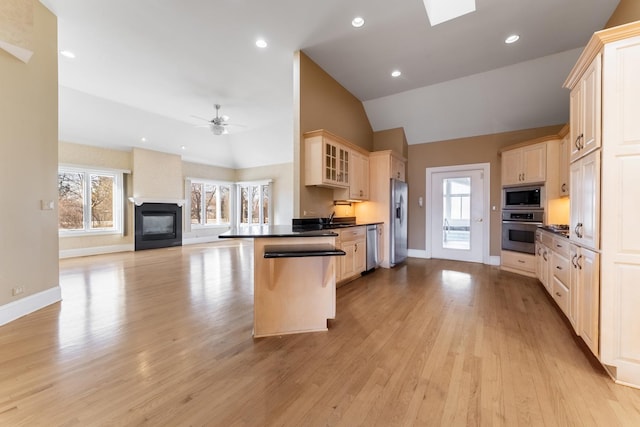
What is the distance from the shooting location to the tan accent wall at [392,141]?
19.4ft

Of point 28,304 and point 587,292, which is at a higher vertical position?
point 587,292

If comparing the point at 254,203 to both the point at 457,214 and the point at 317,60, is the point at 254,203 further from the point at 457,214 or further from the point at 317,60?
the point at 457,214

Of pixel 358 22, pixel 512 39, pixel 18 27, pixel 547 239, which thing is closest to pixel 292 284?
pixel 358 22

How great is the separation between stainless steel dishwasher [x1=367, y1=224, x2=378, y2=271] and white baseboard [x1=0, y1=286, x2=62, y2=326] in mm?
→ 4481

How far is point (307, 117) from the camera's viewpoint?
13.1 feet

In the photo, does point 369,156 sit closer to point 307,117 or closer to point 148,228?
point 307,117

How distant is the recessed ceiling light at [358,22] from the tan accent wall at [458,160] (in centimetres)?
355


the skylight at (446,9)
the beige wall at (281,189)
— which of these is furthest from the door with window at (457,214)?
the beige wall at (281,189)

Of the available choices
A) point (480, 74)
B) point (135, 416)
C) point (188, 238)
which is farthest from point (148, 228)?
point (480, 74)

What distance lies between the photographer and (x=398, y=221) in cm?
537

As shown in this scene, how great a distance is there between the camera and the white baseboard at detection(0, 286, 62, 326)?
102 inches

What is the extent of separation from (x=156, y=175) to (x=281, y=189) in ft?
12.8

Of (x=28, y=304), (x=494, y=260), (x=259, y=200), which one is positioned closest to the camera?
(x=28, y=304)

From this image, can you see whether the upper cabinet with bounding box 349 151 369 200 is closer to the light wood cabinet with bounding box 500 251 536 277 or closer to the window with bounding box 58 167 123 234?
the light wood cabinet with bounding box 500 251 536 277
